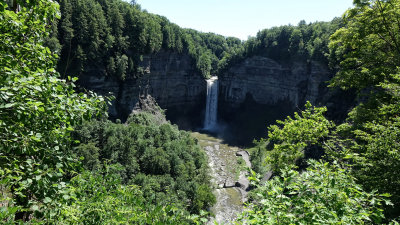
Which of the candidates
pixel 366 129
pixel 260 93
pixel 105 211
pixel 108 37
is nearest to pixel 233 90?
pixel 260 93

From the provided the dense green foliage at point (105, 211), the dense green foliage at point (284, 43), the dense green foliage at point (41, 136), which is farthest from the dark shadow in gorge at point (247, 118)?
the dense green foliage at point (41, 136)

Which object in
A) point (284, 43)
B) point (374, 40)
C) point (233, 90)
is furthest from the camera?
point (233, 90)

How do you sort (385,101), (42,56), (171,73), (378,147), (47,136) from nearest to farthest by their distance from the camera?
(47,136) → (42,56) → (378,147) → (385,101) → (171,73)

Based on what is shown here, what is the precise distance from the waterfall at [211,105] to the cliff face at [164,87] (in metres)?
1.95

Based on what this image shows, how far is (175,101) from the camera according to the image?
6931 centimetres

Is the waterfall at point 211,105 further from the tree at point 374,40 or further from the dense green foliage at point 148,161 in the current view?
the tree at point 374,40

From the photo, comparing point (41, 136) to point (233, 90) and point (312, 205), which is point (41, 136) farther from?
point (233, 90)

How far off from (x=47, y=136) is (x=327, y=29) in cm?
6630

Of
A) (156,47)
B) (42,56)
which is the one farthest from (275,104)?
(42,56)

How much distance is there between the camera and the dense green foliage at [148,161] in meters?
26.9

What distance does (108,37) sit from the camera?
160 ft

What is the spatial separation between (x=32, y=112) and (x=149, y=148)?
2909cm

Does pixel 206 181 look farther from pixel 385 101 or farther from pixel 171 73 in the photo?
pixel 171 73

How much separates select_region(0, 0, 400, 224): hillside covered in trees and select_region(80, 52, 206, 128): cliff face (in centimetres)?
452
